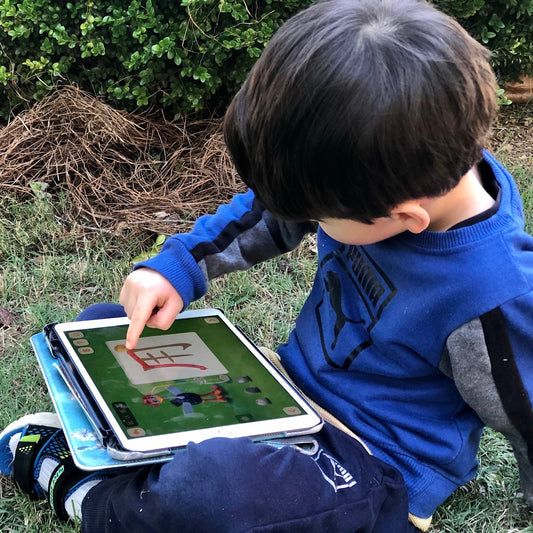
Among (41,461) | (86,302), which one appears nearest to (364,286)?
(41,461)

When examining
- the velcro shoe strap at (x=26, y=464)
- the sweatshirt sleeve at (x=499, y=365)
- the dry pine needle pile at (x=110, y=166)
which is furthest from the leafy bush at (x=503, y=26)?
the velcro shoe strap at (x=26, y=464)

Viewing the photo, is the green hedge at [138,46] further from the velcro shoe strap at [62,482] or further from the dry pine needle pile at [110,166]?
the velcro shoe strap at [62,482]

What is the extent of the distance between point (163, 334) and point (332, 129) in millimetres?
688

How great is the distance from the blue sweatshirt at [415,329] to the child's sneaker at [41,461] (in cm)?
37

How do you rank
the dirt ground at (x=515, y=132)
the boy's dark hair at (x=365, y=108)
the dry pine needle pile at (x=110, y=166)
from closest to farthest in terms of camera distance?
the boy's dark hair at (x=365, y=108), the dry pine needle pile at (x=110, y=166), the dirt ground at (x=515, y=132)

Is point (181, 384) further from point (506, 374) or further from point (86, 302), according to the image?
point (86, 302)

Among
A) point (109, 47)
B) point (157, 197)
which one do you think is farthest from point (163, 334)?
point (109, 47)

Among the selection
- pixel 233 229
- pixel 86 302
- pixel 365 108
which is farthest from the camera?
pixel 86 302

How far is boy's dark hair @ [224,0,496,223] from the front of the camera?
0.98 metres

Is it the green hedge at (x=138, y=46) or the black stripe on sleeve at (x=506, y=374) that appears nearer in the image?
the black stripe on sleeve at (x=506, y=374)

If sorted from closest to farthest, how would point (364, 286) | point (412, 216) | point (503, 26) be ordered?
point (412, 216) < point (364, 286) < point (503, 26)

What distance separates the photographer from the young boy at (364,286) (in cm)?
100

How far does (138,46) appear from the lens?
2.54 metres

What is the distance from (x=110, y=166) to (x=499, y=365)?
1.67m
